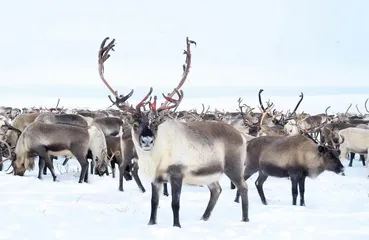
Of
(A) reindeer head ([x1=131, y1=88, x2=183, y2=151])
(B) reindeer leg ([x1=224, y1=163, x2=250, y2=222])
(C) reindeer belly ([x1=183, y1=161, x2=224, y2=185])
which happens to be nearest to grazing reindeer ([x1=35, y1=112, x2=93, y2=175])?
(B) reindeer leg ([x1=224, y1=163, x2=250, y2=222])

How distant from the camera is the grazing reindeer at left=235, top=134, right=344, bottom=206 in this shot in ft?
30.9

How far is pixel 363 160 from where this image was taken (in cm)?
1744

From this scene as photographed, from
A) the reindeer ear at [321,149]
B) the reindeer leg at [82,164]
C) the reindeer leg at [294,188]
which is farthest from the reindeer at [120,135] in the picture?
the reindeer ear at [321,149]

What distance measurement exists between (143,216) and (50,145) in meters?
4.91

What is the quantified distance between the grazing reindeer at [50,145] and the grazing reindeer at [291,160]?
3772 mm

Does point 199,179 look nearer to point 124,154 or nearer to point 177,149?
point 177,149

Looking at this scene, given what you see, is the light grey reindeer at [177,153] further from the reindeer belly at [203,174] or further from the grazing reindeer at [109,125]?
the grazing reindeer at [109,125]

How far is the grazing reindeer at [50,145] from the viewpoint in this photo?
1115cm

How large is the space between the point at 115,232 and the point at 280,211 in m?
2.91

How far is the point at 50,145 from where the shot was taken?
11.1 meters

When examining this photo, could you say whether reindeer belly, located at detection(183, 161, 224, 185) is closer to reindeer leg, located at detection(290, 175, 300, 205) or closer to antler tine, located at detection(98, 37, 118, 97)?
antler tine, located at detection(98, 37, 118, 97)

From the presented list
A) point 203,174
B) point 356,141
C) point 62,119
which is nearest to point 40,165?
point 62,119

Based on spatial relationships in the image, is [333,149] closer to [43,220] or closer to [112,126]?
[43,220]

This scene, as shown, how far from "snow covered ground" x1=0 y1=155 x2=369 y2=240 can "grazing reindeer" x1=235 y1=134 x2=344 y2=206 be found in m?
0.55
